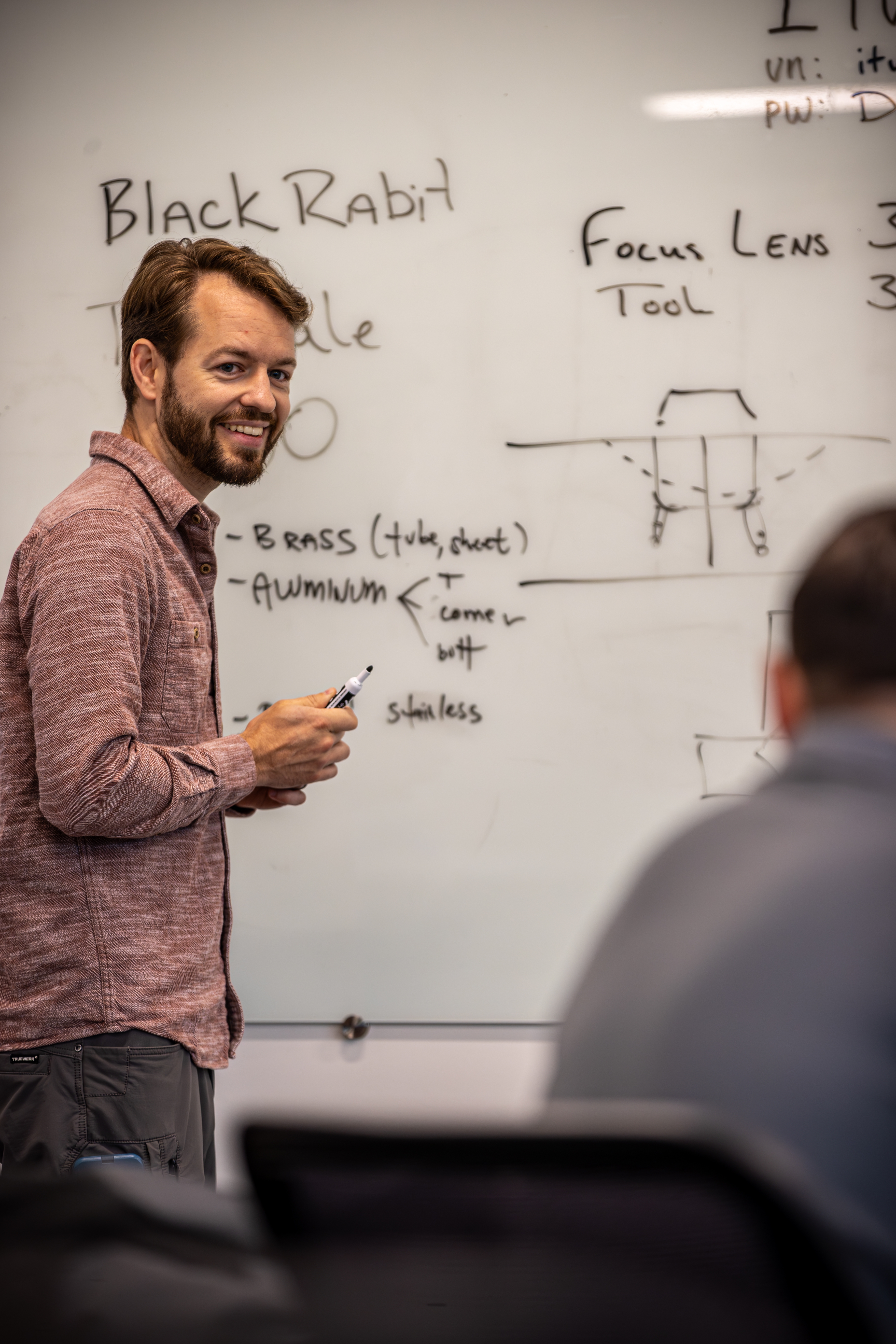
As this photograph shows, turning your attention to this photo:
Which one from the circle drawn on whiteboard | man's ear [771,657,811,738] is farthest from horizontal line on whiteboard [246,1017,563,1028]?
man's ear [771,657,811,738]

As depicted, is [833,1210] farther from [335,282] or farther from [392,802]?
[335,282]

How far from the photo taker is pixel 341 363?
1.79m

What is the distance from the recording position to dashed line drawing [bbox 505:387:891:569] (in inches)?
70.2

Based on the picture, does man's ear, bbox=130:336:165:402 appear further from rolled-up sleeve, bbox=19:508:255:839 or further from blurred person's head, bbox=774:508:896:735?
blurred person's head, bbox=774:508:896:735

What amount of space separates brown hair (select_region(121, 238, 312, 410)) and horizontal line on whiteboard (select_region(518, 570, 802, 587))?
639 millimetres

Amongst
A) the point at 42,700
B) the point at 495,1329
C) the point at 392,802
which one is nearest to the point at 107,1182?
the point at 495,1329

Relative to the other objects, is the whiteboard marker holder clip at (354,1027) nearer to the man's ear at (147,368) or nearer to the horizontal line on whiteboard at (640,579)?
the horizontal line on whiteboard at (640,579)

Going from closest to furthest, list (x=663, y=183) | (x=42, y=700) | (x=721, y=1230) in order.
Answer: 1. (x=721, y=1230)
2. (x=42, y=700)
3. (x=663, y=183)

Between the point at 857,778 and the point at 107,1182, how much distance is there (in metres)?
0.38

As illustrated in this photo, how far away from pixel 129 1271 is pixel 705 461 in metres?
1.56

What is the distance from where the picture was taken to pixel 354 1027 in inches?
70.7

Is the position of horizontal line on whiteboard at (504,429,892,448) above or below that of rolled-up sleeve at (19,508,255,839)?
above

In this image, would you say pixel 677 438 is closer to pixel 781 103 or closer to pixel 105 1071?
pixel 781 103

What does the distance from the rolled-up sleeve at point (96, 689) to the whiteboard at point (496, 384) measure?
0.70 m
